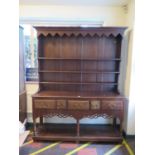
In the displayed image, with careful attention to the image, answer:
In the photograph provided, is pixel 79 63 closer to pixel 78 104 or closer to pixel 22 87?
pixel 78 104

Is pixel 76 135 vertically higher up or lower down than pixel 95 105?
lower down

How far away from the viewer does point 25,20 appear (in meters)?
3.25

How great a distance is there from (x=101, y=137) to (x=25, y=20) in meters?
2.65

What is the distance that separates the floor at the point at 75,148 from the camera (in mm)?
2588

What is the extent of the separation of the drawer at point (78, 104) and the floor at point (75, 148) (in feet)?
2.16

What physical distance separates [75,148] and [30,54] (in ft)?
6.67

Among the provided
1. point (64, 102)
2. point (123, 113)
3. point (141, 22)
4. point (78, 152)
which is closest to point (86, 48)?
point (64, 102)

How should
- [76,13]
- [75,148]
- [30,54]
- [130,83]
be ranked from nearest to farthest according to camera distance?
[75,148] < [130,83] < [76,13] < [30,54]

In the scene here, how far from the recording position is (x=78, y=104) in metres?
2.77

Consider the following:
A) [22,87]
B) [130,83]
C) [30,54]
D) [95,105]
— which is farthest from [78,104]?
[30,54]

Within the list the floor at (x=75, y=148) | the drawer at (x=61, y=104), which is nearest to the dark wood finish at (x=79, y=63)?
the floor at (x=75, y=148)

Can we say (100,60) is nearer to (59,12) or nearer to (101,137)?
(59,12)

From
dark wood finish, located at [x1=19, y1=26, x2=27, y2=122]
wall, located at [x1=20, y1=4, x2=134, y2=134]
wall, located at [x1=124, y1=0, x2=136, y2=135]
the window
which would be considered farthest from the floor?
the window
